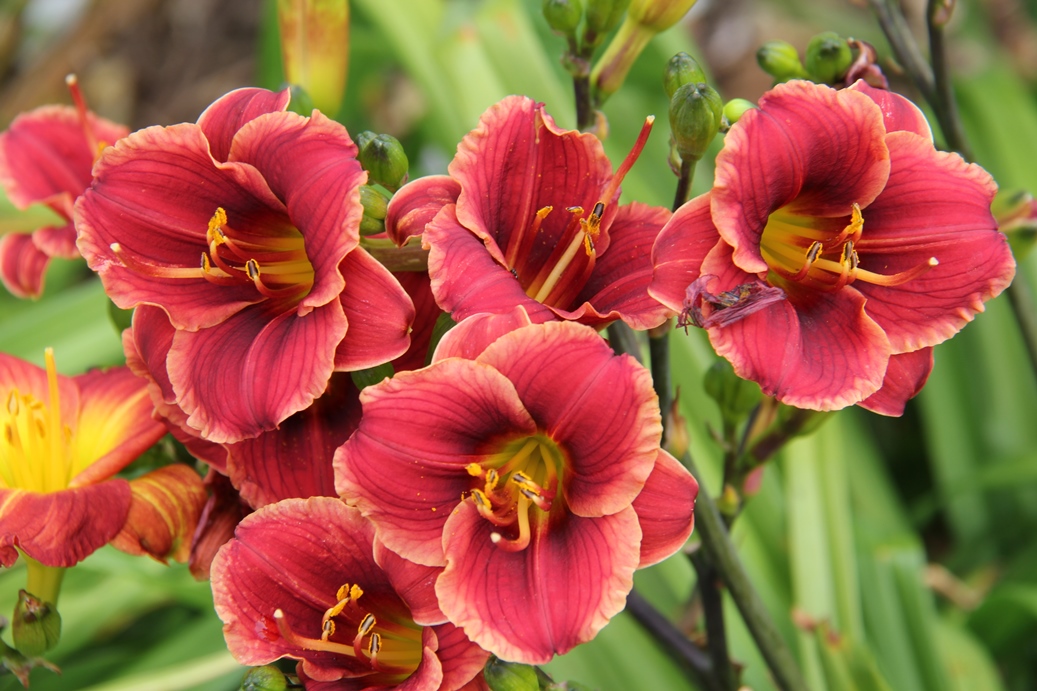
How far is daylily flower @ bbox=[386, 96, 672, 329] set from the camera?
18.5 inches

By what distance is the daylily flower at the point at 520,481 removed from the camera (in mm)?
438

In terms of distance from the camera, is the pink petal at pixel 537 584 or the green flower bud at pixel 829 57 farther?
the green flower bud at pixel 829 57

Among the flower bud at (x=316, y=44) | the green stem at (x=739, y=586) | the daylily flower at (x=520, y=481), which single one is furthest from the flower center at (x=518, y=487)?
the flower bud at (x=316, y=44)

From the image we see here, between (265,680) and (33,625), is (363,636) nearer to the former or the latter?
(265,680)

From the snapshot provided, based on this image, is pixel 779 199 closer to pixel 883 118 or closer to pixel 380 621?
pixel 883 118

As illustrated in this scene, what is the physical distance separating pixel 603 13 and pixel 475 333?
0.26 m

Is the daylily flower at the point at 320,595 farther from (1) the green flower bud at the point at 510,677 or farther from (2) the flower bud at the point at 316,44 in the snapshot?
(2) the flower bud at the point at 316,44

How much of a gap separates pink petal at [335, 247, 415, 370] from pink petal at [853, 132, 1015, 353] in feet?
0.85

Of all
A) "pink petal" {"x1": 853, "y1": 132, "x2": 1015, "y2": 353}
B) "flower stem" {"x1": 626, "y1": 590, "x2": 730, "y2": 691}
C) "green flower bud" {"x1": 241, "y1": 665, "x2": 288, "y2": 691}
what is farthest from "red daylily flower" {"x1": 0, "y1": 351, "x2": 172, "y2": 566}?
"pink petal" {"x1": 853, "y1": 132, "x2": 1015, "y2": 353}

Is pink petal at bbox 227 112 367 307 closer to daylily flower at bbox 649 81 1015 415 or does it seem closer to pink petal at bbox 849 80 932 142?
daylily flower at bbox 649 81 1015 415

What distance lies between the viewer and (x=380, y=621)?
1.73 ft

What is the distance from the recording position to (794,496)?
981 millimetres

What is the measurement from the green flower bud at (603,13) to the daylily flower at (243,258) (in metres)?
0.20

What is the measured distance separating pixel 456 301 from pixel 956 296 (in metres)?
0.28
